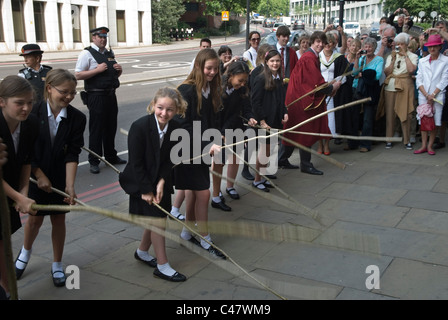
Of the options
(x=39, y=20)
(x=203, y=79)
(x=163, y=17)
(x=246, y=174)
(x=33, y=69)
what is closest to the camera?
(x=203, y=79)

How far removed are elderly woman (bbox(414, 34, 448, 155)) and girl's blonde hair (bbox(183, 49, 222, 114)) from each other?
15.1 ft

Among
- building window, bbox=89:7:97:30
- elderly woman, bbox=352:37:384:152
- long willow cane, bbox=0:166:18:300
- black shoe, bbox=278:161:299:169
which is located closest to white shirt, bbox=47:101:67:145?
long willow cane, bbox=0:166:18:300

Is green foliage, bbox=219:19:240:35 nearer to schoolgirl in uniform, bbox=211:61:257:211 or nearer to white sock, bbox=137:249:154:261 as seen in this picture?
schoolgirl in uniform, bbox=211:61:257:211

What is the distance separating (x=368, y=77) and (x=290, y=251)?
5.07 meters

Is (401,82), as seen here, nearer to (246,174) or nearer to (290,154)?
(290,154)

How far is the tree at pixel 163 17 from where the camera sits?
42.7 m

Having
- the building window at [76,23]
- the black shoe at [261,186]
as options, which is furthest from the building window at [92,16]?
the black shoe at [261,186]

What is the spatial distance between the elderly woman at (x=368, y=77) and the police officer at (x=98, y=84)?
169 inches

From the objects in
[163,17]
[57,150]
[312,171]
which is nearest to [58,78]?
[57,150]

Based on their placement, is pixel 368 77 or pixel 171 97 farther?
pixel 368 77

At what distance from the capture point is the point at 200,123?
16.2ft
